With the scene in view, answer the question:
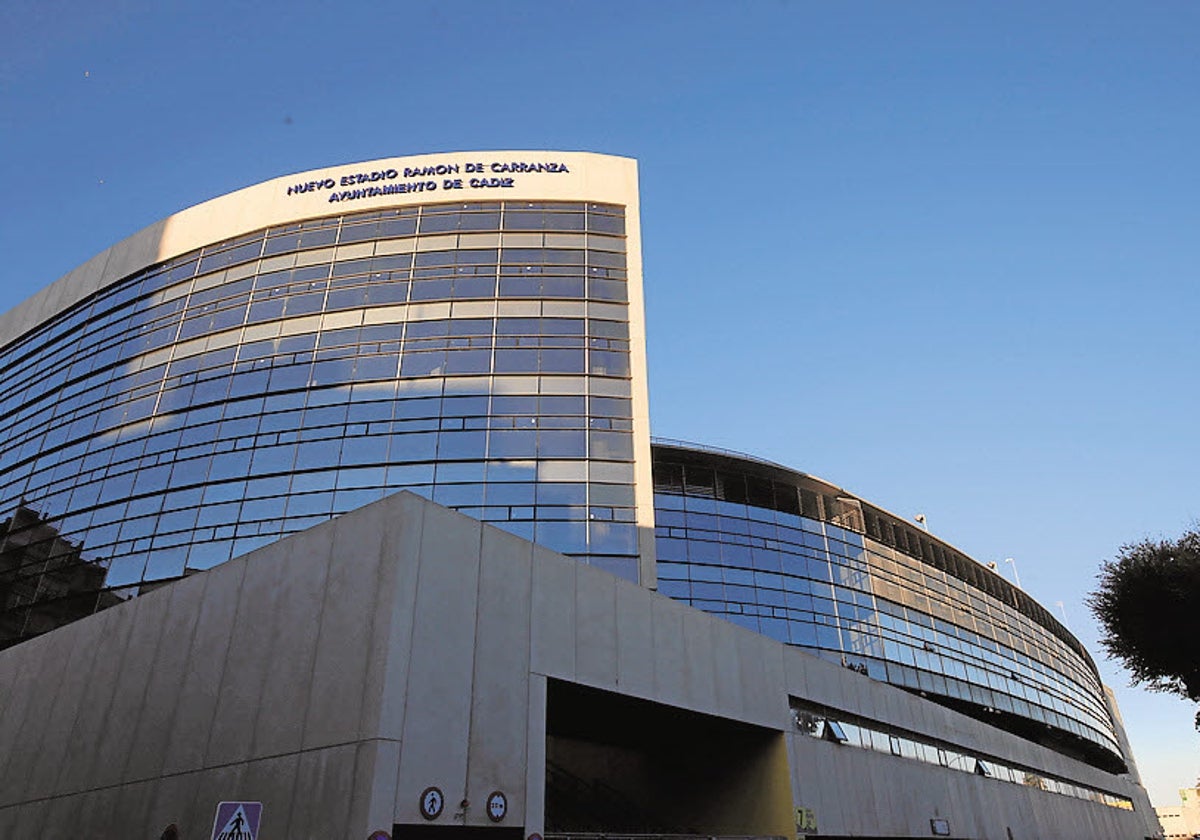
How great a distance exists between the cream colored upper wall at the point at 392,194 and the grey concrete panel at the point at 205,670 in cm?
2362

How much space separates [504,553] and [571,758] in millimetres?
13128

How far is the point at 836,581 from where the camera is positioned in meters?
47.8

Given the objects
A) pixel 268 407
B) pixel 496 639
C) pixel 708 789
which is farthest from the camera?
pixel 268 407

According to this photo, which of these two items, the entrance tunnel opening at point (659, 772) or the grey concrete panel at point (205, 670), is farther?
the entrance tunnel opening at point (659, 772)

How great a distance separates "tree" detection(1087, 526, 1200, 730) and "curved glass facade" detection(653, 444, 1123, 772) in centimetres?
1424

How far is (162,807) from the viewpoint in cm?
1612

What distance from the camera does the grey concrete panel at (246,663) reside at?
1529cm

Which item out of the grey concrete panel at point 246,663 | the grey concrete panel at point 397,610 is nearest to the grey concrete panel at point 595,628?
the grey concrete panel at point 397,610

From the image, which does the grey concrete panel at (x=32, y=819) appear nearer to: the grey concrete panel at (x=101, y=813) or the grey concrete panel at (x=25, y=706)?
the grey concrete panel at (x=25, y=706)

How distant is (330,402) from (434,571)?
19965 mm

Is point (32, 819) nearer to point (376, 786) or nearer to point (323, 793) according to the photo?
point (323, 793)

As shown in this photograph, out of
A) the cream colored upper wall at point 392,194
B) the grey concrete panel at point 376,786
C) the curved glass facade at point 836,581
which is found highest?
the cream colored upper wall at point 392,194

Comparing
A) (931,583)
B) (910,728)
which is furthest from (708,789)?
(931,583)

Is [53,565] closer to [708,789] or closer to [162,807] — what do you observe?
[162,807]
